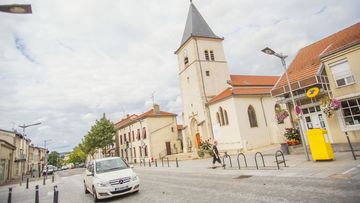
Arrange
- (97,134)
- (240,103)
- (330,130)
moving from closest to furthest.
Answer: (330,130), (240,103), (97,134)

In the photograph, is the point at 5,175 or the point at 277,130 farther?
the point at 5,175

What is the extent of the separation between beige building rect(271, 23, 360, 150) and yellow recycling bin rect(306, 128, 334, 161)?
3.66m

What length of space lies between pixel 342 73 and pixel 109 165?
1584cm

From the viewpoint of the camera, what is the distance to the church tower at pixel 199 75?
29.6m

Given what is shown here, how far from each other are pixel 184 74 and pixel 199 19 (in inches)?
356

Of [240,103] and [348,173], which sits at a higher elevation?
[240,103]

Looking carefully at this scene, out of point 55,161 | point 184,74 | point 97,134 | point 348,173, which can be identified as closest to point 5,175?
point 97,134

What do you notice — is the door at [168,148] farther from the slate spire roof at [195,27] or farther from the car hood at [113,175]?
the car hood at [113,175]

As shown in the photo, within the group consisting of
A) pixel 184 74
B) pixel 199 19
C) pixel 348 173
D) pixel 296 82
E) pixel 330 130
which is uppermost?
pixel 199 19

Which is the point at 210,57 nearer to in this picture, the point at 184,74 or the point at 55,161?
the point at 184,74

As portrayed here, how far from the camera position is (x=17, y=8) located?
219 inches

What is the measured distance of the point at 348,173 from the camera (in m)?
7.84

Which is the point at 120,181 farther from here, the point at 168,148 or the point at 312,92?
the point at 168,148

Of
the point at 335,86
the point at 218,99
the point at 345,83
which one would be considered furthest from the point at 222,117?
the point at 345,83
